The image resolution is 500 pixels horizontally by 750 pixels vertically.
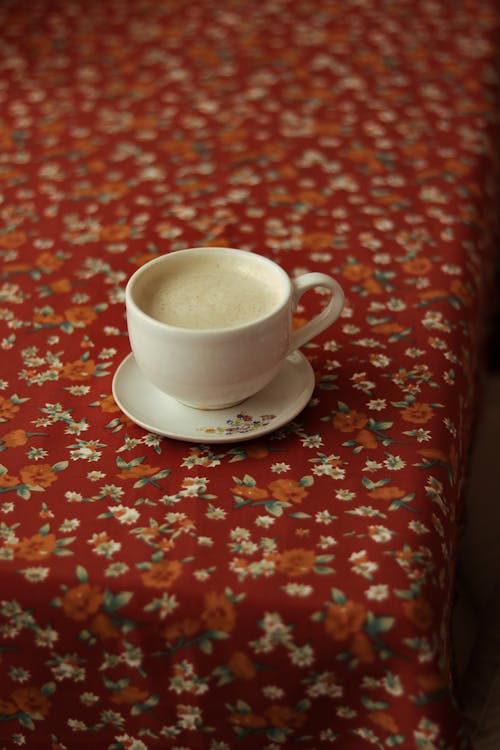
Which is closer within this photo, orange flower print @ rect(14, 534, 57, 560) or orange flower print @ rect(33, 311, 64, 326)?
orange flower print @ rect(14, 534, 57, 560)

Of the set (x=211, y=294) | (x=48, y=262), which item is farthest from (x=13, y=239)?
(x=211, y=294)

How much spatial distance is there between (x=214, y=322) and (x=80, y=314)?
0.30m

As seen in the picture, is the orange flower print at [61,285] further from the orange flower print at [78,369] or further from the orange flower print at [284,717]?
the orange flower print at [284,717]

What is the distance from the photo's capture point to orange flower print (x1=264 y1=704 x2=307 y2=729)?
2.29 ft

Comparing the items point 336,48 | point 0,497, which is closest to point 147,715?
point 0,497

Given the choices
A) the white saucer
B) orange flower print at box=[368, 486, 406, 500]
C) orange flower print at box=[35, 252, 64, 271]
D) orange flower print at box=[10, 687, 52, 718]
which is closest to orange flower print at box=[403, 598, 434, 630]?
orange flower print at box=[368, 486, 406, 500]

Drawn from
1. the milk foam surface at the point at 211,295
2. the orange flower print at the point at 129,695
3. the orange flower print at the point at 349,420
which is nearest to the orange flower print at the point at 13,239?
the milk foam surface at the point at 211,295

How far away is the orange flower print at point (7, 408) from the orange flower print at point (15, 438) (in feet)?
0.09

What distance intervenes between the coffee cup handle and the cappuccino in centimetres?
2

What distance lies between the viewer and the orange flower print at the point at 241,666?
684mm

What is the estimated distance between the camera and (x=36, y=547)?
723 mm

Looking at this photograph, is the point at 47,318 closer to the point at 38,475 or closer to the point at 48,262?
the point at 48,262

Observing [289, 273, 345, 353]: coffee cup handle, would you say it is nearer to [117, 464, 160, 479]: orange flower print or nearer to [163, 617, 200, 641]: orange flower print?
[117, 464, 160, 479]: orange flower print

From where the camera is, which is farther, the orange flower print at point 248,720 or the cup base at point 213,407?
the cup base at point 213,407
